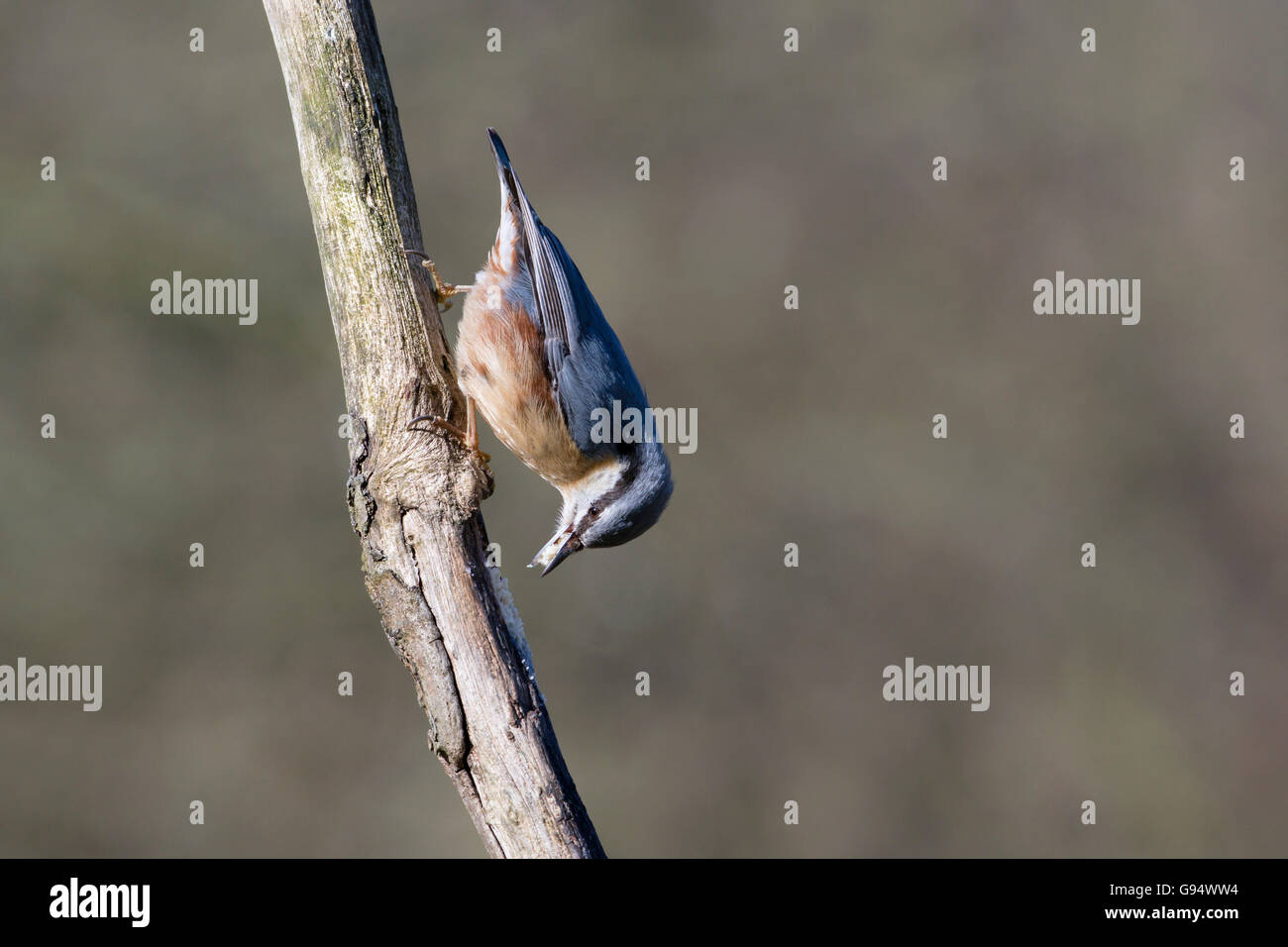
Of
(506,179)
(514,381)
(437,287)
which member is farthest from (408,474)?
(506,179)

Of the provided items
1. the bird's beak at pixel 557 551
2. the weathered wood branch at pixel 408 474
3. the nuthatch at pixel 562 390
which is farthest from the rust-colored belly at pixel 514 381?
the weathered wood branch at pixel 408 474

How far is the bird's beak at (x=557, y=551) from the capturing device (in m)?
3.41

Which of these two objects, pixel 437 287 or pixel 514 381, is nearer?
pixel 437 287

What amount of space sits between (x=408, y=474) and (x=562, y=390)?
936mm

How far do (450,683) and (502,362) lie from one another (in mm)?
1175

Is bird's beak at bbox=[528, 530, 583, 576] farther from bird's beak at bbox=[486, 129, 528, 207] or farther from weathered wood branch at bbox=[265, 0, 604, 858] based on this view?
bird's beak at bbox=[486, 129, 528, 207]

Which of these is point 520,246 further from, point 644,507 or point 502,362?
point 644,507

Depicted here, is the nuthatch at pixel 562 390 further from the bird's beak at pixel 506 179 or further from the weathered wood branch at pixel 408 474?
the weathered wood branch at pixel 408 474

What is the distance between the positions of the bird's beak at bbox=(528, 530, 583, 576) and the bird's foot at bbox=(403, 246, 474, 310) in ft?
2.62

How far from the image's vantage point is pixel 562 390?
3.51 m

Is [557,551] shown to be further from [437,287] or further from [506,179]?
[506,179]

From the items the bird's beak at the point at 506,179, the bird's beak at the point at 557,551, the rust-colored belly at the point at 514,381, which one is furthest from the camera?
the bird's beak at the point at 506,179
